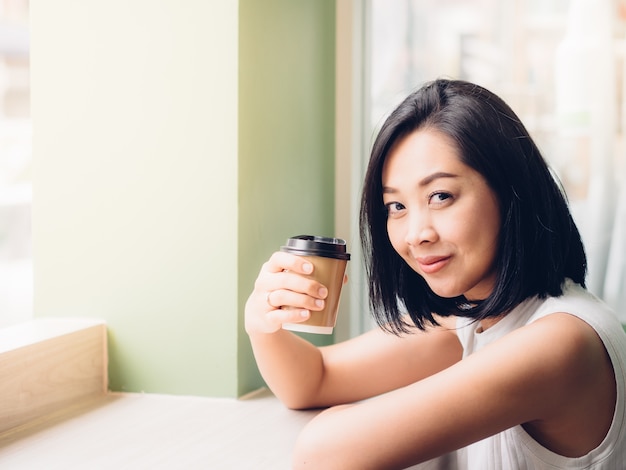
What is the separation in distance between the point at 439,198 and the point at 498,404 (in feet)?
0.90

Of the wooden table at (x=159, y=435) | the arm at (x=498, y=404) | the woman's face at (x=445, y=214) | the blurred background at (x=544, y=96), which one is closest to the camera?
the arm at (x=498, y=404)

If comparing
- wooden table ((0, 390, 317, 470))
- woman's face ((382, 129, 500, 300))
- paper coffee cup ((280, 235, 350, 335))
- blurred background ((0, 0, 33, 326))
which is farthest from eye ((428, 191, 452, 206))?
blurred background ((0, 0, 33, 326))

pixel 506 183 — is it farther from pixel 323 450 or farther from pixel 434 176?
pixel 323 450

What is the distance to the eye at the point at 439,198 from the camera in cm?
97

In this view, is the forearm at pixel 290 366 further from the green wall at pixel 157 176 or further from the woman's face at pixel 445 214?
the woman's face at pixel 445 214

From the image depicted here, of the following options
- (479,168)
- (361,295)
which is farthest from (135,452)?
(361,295)

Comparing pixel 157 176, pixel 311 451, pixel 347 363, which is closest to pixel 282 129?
pixel 157 176

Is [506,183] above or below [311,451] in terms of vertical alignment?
above

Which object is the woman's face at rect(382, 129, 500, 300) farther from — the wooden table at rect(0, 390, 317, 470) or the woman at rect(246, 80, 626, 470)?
the wooden table at rect(0, 390, 317, 470)

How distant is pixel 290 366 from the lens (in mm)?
1282

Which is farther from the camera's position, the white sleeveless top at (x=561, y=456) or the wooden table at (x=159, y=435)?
the wooden table at (x=159, y=435)

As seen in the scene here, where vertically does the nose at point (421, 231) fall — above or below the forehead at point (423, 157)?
below

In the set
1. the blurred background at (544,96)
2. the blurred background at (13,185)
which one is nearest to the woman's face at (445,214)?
the blurred background at (544,96)

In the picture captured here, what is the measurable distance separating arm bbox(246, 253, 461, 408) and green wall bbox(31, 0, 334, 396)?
13 cm
